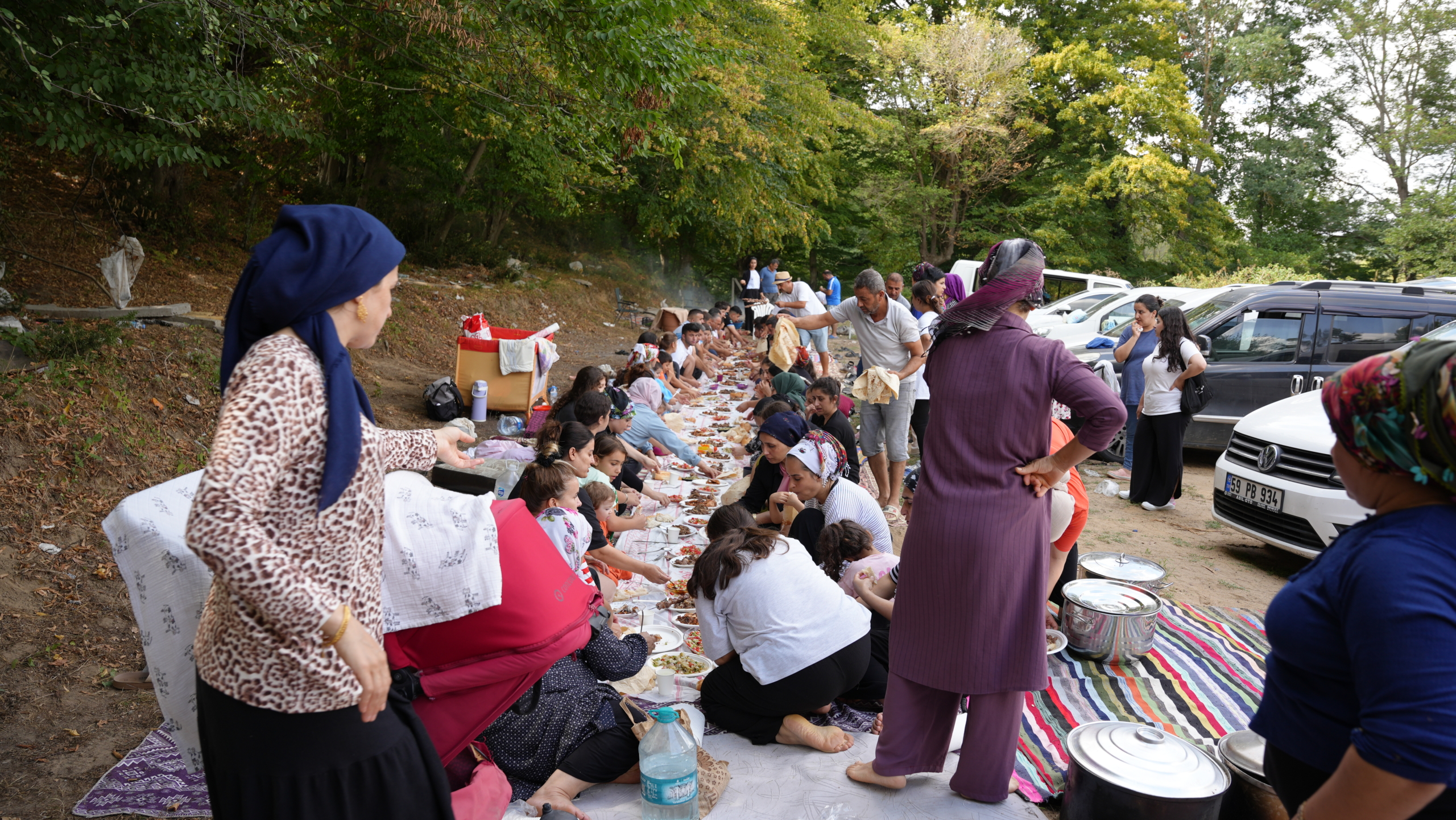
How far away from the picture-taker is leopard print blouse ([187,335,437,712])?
143 cm

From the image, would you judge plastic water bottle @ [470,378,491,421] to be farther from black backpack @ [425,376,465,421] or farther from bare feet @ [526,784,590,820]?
bare feet @ [526,784,590,820]

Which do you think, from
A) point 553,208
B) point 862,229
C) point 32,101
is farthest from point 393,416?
point 862,229

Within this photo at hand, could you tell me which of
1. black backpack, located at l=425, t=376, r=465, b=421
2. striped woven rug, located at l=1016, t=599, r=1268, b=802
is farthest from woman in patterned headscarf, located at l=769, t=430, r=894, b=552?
black backpack, located at l=425, t=376, r=465, b=421

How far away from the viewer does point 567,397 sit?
6.76 m

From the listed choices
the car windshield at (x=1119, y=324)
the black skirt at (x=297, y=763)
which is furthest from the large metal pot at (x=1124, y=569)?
the car windshield at (x=1119, y=324)

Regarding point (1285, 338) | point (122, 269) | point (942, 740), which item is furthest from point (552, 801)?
point (1285, 338)

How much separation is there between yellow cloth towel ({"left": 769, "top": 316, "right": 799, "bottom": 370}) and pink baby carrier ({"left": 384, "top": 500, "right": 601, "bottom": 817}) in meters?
6.28

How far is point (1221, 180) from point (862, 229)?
10863mm

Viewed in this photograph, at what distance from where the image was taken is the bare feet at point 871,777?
307 centimetres

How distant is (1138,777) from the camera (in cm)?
267

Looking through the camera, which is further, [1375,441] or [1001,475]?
[1001,475]

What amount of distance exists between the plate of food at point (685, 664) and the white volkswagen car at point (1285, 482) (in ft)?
13.3

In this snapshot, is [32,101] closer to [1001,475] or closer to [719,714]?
[719,714]

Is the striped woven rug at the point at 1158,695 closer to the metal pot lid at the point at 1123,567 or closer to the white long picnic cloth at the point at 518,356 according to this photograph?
the metal pot lid at the point at 1123,567
